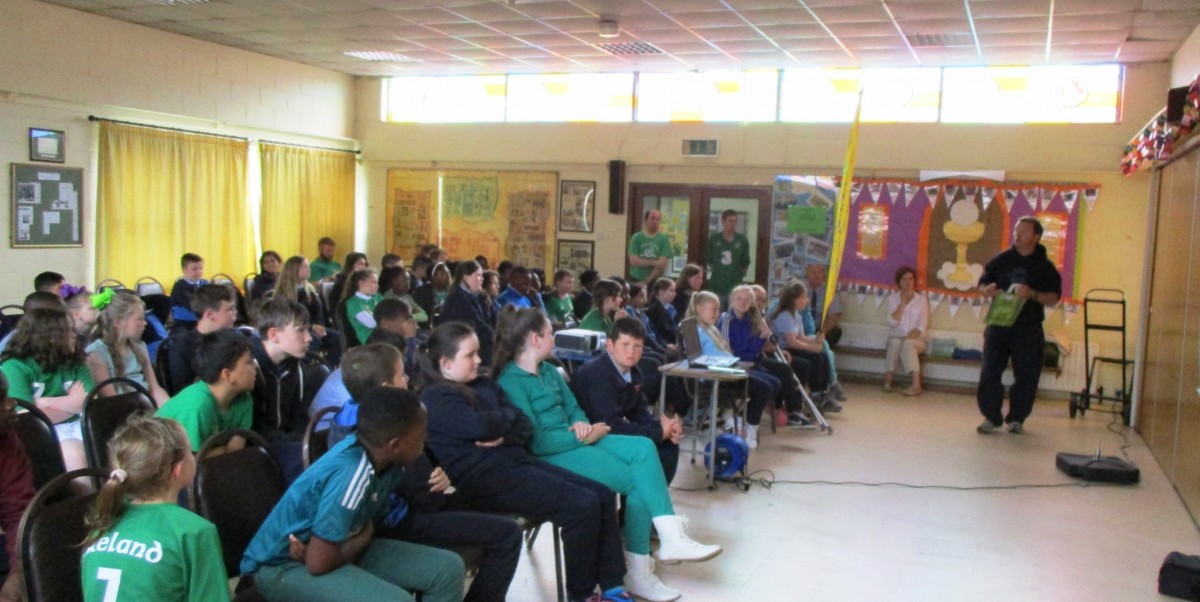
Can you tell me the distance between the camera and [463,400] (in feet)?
11.4

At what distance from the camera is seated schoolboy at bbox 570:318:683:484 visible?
173 inches

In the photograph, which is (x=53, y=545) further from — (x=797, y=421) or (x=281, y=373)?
(x=797, y=421)

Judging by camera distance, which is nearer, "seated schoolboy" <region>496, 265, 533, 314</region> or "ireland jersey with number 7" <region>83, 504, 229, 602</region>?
"ireland jersey with number 7" <region>83, 504, 229, 602</region>

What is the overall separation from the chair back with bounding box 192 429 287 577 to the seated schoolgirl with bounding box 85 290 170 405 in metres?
1.43

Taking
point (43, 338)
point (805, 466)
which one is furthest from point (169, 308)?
point (805, 466)

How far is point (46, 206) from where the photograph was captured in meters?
8.48

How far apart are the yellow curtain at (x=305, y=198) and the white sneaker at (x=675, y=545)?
7.97 metres

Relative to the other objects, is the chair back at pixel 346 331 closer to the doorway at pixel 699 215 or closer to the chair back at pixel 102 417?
the chair back at pixel 102 417

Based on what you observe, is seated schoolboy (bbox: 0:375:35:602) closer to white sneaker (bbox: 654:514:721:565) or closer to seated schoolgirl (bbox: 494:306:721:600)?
seated schoolgirl (bbox: 494:306:721:600)

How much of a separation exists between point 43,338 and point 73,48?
5.88 meters

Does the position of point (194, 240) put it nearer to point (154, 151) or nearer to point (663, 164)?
point (154, 151)

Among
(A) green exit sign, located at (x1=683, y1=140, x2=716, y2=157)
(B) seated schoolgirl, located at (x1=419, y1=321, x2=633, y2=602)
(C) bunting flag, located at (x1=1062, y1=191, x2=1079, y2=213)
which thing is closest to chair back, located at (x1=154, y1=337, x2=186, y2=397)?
(B) seated schoolgirl, located at (x1=419, y1=321, x2=633, y2=602)

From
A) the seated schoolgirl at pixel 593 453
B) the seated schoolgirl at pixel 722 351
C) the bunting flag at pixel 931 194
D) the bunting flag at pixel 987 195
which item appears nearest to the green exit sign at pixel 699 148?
the bunting flag at pixel 931 194

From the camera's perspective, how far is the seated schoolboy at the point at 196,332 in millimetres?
4215
